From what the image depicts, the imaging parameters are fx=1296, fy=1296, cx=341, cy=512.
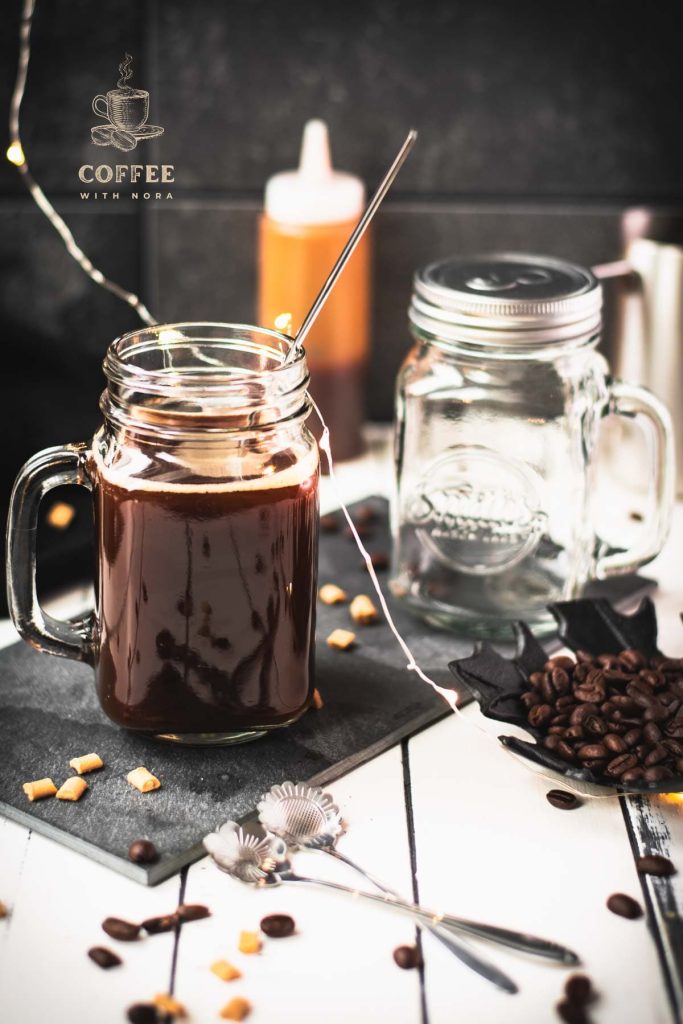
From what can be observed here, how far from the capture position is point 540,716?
899mm

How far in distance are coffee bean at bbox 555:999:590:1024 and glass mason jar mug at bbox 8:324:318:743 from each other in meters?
0.29

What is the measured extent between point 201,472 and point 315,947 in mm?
304

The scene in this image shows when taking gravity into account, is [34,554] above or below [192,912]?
above

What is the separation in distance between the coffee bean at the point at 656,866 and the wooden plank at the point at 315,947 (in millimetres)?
146

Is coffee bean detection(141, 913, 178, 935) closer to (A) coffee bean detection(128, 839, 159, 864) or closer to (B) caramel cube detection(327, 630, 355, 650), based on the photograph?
(A) coffee bean detection(128, 839, 159, 864)

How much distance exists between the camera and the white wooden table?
697 mm

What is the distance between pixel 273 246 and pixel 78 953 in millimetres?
841

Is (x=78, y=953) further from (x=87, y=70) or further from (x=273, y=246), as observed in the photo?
(x=87, y=70)

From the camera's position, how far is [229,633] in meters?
0.87

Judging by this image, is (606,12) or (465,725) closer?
(465,725)

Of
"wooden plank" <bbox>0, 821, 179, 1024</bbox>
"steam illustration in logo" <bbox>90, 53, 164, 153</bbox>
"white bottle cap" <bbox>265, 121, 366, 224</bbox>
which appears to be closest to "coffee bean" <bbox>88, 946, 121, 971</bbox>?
"wooden plank" <bbox>0, 821, 179, 1024</bbox>

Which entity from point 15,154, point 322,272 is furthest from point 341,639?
point 15,154

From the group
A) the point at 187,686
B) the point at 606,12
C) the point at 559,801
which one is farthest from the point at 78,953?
the point at 606,12

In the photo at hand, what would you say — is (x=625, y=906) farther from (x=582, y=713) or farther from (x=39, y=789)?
(x=39, y=789)
